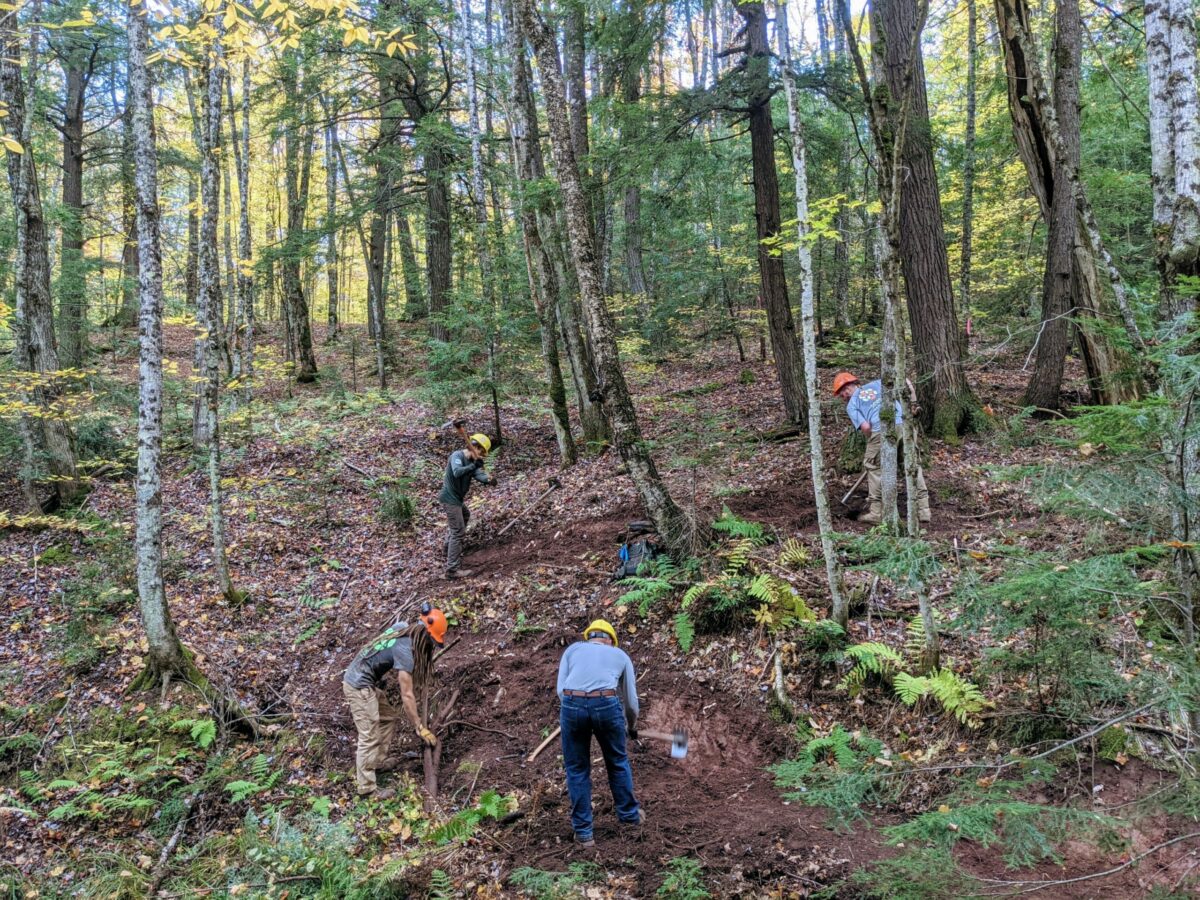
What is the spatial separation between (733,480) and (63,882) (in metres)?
8.32

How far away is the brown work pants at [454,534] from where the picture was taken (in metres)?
9.31

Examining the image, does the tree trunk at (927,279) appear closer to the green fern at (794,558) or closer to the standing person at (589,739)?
the green fern at (794,558)

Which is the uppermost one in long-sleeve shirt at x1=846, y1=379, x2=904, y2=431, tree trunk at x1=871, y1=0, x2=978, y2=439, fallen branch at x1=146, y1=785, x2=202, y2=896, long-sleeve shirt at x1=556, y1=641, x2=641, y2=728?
tree trunk at x1=871, y1=0, x2=978, y2=439

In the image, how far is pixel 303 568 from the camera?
33.5 ft

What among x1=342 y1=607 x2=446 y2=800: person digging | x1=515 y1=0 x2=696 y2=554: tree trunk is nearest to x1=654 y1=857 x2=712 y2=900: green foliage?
x1=342 y1=607 x2=446 y2=800: person digging

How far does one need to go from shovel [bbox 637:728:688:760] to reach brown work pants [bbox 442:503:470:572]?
175 inches

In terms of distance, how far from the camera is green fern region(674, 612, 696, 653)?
6438 mm

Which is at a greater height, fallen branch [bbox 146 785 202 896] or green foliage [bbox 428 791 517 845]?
green foliage [bbox 428 791 517 845]

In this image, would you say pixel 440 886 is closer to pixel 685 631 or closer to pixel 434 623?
pixel 434 623

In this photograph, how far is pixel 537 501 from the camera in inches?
427

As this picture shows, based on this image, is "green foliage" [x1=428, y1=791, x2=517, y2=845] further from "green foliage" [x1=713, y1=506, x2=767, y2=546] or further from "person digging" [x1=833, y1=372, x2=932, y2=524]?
"person digging" [x1=833, y1=372, x2=932, y2=524]

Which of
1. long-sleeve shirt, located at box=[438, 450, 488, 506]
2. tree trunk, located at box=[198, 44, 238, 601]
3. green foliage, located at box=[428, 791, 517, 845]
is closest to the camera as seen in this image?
green foliage, located at box=[428, 791, 517, 845]

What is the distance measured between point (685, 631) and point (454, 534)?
13.7 feet

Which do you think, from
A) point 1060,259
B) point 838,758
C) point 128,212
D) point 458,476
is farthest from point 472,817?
point 128,212
